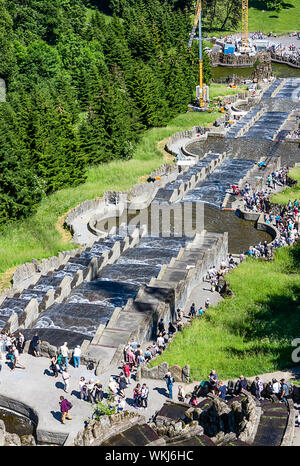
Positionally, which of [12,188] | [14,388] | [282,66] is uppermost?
[282,66]

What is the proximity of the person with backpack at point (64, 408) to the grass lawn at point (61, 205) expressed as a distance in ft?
75.5

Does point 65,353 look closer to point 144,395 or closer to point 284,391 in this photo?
point 144,395

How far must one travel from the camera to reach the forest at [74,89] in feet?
219

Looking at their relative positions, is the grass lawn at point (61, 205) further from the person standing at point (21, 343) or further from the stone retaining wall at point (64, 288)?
the person standing at point (21, 343)

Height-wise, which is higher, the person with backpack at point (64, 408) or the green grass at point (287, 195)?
the green grass at point (287, 195)

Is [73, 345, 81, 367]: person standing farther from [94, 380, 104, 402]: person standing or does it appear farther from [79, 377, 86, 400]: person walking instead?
[94, 380, 104, 402]: person standing

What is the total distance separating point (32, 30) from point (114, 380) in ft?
327

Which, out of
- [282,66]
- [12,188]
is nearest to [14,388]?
[12,188]

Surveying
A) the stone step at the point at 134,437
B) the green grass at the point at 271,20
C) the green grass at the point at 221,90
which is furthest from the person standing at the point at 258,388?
the green grass at the point at 271,20

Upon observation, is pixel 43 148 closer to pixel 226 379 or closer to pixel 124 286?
pixel 124 286

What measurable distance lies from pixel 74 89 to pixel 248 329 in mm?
61827

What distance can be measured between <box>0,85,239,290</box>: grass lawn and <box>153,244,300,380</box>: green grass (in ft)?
61.0

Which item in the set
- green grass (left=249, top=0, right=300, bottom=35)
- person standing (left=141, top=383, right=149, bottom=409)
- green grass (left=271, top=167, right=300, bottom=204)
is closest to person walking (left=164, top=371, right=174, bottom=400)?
person standing (left=141, top=383, right=149, bottom=409)

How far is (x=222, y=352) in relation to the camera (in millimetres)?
37000
